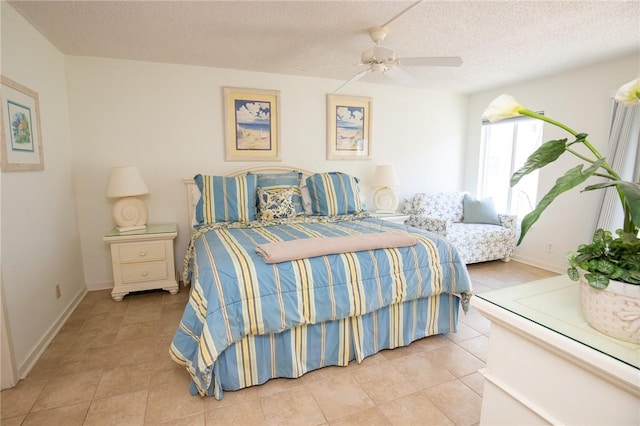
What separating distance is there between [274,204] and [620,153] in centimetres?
337

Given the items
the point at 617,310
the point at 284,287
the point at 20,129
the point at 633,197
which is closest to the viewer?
the point at 633,197

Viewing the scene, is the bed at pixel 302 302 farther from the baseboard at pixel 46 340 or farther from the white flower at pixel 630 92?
the white flower at pixel 630 92

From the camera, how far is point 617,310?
77 cm

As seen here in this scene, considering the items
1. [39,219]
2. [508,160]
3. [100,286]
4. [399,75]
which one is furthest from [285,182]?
[508,160]

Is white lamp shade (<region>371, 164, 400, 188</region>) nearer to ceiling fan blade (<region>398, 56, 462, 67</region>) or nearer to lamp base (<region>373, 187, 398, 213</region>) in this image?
lamp base (<region>373, 187, 398, 213</region>)

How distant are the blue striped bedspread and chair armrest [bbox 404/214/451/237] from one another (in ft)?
4.97

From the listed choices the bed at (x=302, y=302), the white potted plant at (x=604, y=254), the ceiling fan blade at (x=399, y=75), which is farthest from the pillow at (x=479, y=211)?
the white potted plant at (x=604, y=254)

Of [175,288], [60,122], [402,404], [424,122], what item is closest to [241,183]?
[175,288]

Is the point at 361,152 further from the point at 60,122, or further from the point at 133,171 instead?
the point at 60,122

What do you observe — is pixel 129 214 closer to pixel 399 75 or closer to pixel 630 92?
pixel 399 75

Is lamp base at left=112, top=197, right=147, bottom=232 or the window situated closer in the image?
lamp base at left=112, top=197, right=147, bottom=232

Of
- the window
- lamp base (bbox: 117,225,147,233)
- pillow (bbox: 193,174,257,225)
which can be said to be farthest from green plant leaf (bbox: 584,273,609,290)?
the window

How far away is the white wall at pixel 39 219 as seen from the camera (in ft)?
6.63

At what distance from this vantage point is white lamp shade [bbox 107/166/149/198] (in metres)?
3.07
